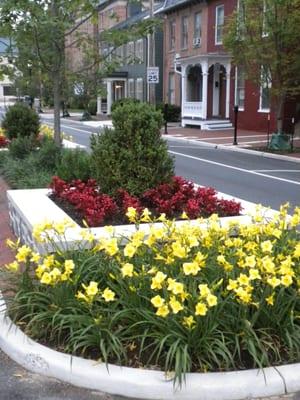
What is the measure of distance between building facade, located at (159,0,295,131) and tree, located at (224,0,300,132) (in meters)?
5.76

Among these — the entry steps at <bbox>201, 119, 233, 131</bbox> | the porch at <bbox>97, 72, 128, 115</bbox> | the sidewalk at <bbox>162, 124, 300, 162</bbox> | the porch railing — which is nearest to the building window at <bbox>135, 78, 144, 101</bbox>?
the porch at <bbox>97, 72, 128, 115</bbox>

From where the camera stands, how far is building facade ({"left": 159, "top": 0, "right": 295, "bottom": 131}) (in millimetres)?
28094

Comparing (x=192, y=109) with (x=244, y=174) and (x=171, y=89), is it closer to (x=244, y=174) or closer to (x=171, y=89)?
(x=171, y=89)

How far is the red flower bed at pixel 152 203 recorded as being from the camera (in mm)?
5641

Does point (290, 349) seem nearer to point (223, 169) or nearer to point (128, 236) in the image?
point (128, 236)

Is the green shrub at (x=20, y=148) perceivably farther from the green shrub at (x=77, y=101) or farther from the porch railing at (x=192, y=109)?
the porch railing at (x=192, y=109)


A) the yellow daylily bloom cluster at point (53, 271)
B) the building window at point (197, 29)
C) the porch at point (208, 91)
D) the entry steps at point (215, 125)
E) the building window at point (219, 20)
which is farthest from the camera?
the building window at point (197, 29)

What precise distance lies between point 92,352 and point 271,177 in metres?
10.5

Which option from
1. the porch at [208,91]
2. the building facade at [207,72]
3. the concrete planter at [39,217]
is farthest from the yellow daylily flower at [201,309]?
the porch at [208,91]

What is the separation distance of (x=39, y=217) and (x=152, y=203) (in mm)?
→ 1225

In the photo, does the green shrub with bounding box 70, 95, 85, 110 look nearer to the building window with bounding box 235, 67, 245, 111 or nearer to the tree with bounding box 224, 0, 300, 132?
the building window with bounding box 235, 67, 245, 111

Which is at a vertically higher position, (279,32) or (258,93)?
(279,32)

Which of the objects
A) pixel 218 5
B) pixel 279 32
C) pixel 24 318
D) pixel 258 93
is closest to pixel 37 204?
pixel 24 318

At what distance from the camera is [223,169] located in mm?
15023
